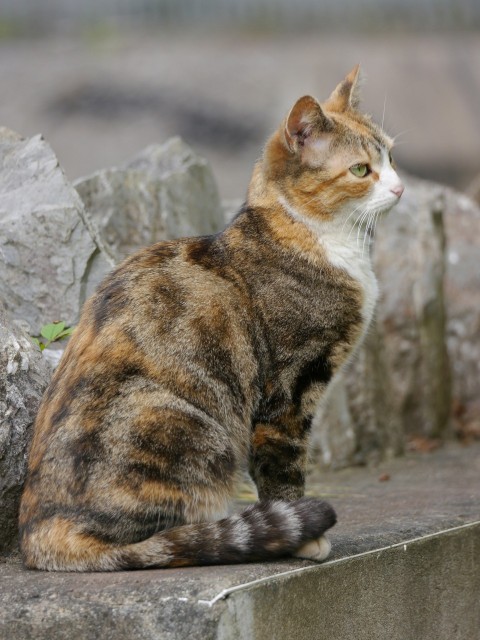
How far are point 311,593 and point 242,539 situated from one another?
29 cm

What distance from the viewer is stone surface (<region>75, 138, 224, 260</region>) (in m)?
5.57

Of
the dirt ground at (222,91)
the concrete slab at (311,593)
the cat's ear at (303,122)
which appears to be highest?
the dirt ground at (222,91)

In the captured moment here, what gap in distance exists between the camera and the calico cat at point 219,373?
3.24m

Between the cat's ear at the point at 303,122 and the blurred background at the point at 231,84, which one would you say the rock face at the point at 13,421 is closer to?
the cat's ear at the point at 303,122

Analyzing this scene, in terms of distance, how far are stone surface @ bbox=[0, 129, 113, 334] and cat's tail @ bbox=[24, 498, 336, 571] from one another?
1542mm

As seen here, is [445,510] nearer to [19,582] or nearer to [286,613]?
[286,613]

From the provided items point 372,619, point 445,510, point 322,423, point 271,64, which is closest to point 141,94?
point 271,64

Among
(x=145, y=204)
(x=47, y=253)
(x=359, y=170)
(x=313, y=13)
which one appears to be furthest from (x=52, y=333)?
(x=313, y=13)

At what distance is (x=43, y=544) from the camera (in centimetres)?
330

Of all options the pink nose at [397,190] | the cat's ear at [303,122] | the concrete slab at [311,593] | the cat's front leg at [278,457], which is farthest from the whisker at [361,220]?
the concrete slab at [311,593]

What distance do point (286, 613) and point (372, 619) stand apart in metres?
0.53

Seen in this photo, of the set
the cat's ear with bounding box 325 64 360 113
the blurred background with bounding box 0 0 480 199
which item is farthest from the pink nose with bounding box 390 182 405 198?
the blurred background with bounding box 0 0 480 199

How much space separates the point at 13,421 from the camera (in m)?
3.67

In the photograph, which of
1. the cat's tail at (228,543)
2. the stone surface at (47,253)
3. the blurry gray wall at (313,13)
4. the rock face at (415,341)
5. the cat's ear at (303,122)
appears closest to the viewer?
the cat's tail at (228,543)
